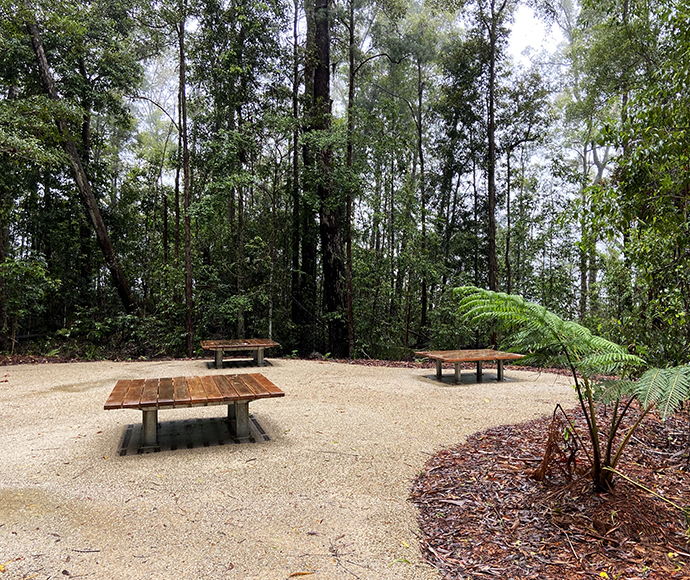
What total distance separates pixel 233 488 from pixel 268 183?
885 centimetres

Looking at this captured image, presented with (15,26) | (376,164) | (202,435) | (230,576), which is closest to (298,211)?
(376,164)

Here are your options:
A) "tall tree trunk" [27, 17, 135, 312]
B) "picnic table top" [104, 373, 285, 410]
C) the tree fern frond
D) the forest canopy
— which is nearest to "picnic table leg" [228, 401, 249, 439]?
"picnic table top" [104, 373, 285, 410]

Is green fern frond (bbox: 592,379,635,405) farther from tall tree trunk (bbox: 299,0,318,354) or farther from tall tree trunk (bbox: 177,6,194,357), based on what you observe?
tall tree trunk (bbox: 299,0,318,354)

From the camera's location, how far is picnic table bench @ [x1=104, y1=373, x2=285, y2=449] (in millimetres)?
3348

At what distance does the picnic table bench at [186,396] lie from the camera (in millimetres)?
3348

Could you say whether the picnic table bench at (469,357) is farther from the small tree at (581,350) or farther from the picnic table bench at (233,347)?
the small tree at (581,350)

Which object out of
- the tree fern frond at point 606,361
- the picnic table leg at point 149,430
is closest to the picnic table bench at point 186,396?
the picnic table leg at point 149,430

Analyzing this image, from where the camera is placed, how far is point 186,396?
3.50m

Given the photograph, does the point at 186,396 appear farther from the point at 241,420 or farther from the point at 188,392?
the point at 241,420

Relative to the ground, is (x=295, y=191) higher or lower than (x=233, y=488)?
higher

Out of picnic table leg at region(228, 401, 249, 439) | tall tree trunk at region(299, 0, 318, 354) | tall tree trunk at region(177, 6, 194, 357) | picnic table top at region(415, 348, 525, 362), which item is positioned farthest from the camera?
tall tree trunk at region(299, 0, 318, 354)

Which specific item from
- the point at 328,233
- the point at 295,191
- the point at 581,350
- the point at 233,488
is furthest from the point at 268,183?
the point at 581,350

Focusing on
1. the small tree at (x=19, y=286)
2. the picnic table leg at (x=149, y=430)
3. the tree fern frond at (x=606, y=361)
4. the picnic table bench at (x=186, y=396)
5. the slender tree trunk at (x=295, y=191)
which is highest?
the slender tree trunk at (x=295, y=191)

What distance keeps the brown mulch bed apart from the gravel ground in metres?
0.21
